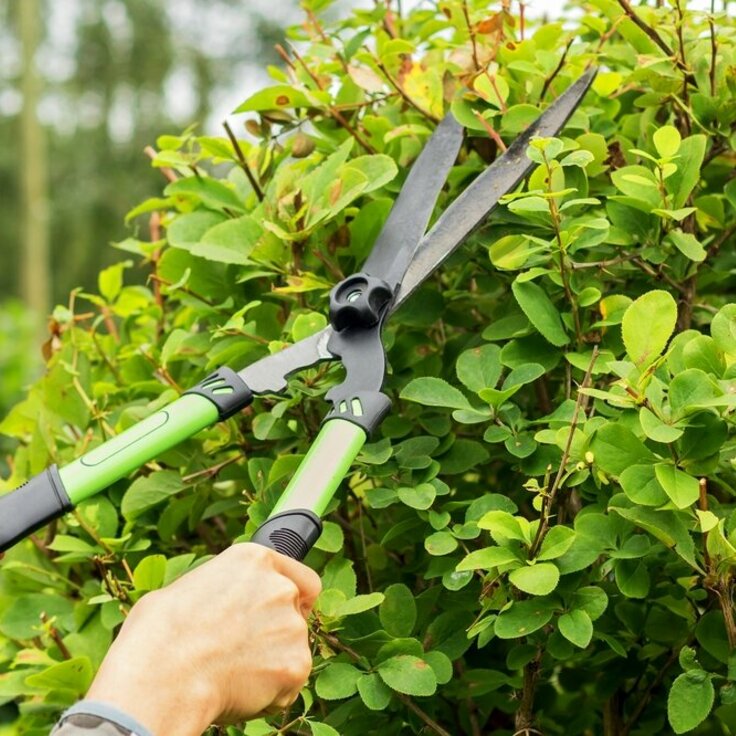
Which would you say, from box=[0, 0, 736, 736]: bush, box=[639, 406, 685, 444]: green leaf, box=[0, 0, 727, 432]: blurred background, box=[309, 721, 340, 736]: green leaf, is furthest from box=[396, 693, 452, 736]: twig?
box=[0, 0, 727, 432]: blurred background

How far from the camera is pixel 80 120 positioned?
19734mm

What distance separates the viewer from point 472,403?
1.25 m

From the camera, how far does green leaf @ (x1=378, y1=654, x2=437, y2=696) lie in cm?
109

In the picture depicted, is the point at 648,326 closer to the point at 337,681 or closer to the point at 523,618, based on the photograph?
the point at 523,618

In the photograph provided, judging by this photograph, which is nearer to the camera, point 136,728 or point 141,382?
point 136,728

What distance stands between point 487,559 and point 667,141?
1.79 feet

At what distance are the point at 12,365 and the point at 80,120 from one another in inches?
580

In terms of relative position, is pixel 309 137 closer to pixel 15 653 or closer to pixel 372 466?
pixel 372 466

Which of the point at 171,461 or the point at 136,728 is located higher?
the point at 136,728

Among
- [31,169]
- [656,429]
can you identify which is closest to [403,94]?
[656,429]

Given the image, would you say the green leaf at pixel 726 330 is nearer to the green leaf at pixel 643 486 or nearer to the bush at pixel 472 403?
the bush at pixel 472 403

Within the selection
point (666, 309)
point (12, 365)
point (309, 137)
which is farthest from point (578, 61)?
point (12, 365)

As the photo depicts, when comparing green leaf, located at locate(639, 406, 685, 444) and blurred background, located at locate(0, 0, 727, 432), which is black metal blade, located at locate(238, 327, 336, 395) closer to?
green leaf, located at locate(639, 406, 685, 444)

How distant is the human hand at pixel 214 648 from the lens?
87cm
